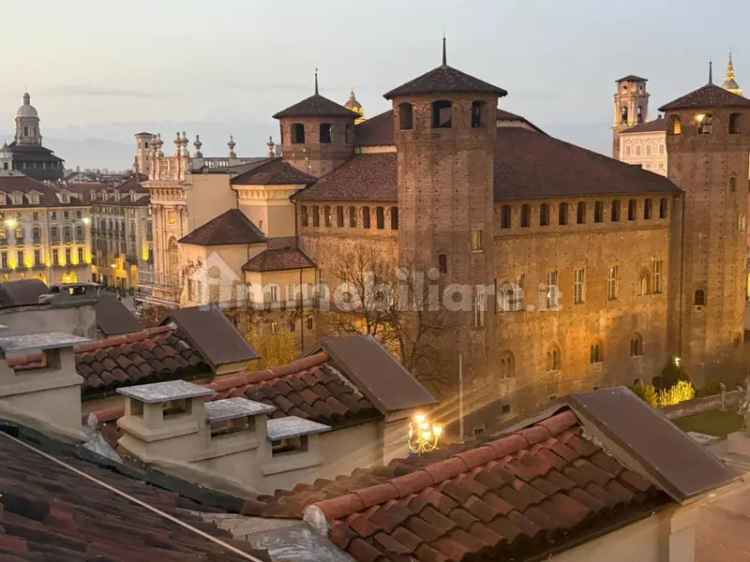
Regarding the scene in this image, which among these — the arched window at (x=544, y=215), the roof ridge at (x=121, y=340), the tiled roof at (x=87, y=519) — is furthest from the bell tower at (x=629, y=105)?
the tiled roof at (x=87, y=519)

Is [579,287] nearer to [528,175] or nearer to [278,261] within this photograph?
[528,175]

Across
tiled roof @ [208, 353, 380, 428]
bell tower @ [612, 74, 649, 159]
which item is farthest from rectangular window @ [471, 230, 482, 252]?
bell tower @ [612, 74, 649, 159]

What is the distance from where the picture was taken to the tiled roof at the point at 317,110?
4662 cm

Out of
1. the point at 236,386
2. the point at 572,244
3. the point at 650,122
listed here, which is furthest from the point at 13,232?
the point at 236,386

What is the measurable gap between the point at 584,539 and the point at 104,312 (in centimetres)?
1355

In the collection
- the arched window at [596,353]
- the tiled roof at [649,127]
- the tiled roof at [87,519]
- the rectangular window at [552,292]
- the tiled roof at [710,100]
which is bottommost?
the arched window at [596,353]

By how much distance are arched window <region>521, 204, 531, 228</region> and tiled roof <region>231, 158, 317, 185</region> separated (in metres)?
10.4

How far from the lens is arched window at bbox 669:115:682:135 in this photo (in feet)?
143

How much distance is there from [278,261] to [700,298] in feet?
61.6

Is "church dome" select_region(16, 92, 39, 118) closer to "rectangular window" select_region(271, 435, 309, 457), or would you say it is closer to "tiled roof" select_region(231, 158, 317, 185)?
"tiled roof" select_region(231, 158, 317, 185)

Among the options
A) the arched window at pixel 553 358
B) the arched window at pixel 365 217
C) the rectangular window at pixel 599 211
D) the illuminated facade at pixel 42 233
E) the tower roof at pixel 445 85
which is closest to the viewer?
the tower roof at pixel 445 85

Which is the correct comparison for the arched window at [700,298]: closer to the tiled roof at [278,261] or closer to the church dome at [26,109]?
the tiled roof at [278,261]

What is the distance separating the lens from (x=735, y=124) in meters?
42.7

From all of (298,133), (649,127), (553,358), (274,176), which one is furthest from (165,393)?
(649,127)
